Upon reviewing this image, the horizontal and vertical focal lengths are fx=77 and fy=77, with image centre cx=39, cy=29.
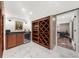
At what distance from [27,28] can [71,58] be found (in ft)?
19.9

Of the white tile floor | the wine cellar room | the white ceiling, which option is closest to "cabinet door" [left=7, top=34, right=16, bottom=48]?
the wine cellar room

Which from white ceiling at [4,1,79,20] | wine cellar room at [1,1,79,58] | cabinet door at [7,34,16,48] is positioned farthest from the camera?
cabinet door at [7,34,16,48]

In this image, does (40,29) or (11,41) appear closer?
(11,41)

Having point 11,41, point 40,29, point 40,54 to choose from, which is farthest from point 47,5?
point 11,41

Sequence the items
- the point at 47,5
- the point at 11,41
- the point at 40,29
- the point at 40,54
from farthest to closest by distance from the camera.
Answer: the point at 40,29
the point at 11,41
the point at 40,54
the point at 47,5

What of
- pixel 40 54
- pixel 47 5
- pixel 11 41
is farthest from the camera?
pixel 11 41

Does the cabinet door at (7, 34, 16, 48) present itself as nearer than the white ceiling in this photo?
No

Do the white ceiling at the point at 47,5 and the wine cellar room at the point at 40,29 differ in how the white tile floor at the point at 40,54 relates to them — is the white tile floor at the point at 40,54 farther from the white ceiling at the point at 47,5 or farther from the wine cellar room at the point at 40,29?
the white ceiling at the point at 47,5

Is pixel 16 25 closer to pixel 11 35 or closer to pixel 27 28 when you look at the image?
pixel 27 28

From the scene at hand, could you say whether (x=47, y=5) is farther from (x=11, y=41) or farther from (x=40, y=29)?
(x=11, y=41)

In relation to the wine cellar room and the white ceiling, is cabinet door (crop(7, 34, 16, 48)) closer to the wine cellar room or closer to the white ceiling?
the wine cellar room

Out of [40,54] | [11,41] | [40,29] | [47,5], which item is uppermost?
[47,5]

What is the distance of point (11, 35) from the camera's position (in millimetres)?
3971

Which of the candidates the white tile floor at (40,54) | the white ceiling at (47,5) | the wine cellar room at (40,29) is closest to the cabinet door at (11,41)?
the wine cellar room at (40,29)
